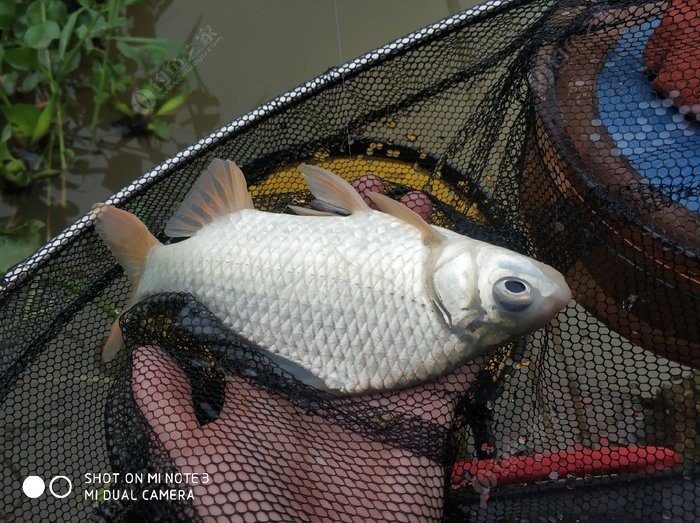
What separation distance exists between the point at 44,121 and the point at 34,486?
1.45 metres

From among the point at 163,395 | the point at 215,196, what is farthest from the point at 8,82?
the point at 163,395

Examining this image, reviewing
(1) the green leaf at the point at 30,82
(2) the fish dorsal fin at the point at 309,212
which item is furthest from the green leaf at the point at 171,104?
(2) the fish dorsal fin at the point at 309,212

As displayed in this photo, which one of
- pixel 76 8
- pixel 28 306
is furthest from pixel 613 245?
pixel 76 8

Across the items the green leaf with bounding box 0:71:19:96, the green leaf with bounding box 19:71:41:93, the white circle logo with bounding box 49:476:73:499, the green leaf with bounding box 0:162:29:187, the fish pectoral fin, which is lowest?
the white circle logo with bounding box 49:476:73:499

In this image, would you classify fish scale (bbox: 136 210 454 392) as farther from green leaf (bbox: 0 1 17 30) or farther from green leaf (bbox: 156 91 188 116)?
green leaf (bbox: 0 1 17 30)

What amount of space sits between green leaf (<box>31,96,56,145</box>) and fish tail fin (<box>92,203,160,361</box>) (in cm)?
100

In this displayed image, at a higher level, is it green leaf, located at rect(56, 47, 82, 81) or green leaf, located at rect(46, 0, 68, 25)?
green leaf, located at rect(46, 0, 68, 25)

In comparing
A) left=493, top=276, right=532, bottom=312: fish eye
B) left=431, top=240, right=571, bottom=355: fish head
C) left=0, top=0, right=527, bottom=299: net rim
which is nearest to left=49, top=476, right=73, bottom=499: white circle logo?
left=0, top=0, right=527, bottom=299: net rim

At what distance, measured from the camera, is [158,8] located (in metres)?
2.82

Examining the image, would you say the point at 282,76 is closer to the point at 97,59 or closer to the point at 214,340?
the point at 97,59

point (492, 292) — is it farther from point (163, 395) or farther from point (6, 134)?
point (6, 134)

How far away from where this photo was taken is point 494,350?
153 cm

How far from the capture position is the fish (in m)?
1.40

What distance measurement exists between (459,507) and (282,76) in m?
1.94
